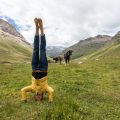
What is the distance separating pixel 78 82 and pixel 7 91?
646 centimetres

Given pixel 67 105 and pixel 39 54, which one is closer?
pixel 67 105

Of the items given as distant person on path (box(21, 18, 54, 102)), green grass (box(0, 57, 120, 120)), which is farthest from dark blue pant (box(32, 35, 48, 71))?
green grass (box(0, 57, 120, 120))

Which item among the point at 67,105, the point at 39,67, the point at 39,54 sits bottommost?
the point at 67,105

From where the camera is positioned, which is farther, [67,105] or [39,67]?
[39,67]

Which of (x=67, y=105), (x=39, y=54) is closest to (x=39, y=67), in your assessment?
(x=39, y=54)

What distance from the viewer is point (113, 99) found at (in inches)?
745

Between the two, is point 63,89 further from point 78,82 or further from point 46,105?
point 46,105

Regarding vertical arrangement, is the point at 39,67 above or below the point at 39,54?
below

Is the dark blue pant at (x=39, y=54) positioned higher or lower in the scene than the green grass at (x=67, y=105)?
higher

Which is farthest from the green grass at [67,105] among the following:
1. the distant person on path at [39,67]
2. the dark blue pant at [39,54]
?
the dark blue pant at [39,54]

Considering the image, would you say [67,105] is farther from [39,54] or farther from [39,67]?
[39,54]

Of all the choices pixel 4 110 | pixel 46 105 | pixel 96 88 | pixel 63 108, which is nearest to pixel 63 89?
pixel 96 88

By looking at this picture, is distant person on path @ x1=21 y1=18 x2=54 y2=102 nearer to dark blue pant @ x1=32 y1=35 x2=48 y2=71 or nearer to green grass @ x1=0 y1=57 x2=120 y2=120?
dark blue pant @ x1=32 y1=35 x2=48 y2=71

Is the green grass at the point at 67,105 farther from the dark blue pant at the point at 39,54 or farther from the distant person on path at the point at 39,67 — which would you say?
the dark blue pant at the point at 39,54
